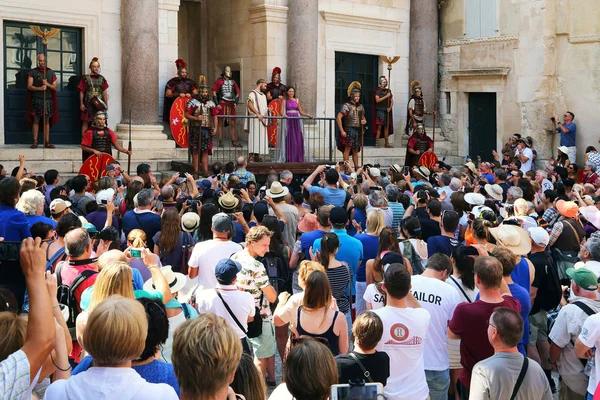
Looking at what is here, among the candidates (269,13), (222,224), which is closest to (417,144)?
(269,13)

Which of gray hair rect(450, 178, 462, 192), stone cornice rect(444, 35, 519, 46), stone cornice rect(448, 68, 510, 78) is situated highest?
stone cornice rect(444, 35, 519, 46)

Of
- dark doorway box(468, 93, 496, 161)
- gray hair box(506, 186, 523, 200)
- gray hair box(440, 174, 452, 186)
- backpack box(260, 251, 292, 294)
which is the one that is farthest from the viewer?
dark doorway box(468, 93, 496, 161)

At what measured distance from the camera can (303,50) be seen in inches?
723

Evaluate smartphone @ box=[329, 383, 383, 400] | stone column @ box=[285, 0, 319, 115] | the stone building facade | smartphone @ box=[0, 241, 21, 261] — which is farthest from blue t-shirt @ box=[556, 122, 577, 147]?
smartphone @ box=[329, 383, 383, 400]

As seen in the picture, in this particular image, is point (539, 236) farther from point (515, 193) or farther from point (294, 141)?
point (294, 141)

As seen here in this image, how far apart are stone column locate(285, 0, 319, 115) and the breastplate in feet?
6.11

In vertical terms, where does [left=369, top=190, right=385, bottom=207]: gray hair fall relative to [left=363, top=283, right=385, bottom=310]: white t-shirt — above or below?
above

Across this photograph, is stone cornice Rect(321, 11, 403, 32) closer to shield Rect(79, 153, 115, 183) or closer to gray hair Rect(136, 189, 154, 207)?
shield Rect(79, 153, 115, 183)

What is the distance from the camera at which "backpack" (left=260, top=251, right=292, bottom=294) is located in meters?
6.83

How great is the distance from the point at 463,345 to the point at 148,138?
1176cm

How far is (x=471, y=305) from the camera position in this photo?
17.0 feet

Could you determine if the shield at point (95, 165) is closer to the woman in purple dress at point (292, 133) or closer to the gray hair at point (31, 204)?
the woman in purple dress at point (292, 133)

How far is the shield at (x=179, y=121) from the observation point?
1591 cm

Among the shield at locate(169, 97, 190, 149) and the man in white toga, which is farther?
the man in white toga
